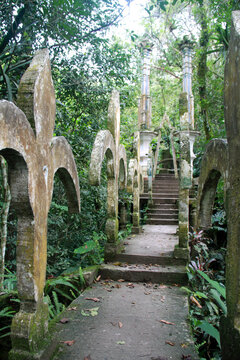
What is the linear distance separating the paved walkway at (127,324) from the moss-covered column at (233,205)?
0.63 metres

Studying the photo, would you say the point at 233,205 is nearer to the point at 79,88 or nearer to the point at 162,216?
the point at 79,88

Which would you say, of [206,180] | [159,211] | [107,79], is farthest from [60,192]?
[159,211]

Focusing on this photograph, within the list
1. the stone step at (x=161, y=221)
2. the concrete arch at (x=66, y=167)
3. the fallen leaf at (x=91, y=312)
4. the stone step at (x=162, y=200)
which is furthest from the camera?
the stone step at (x=162, y=200)

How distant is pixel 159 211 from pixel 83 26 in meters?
6.57

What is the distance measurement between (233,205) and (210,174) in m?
1.08

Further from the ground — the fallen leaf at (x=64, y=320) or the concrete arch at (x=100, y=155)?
the concrete arch at (x=100, y=155)

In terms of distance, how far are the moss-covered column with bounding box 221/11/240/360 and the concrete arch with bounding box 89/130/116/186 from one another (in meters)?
2.05

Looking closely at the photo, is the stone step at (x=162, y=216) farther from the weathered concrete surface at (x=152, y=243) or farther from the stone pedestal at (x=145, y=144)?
the stone pedestal at (x=145, y=144)

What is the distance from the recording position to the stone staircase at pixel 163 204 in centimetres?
A: 961

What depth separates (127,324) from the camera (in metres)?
3.09

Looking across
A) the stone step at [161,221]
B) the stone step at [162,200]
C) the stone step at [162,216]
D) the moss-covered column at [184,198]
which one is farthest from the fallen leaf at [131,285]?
the stone step at [162,200]

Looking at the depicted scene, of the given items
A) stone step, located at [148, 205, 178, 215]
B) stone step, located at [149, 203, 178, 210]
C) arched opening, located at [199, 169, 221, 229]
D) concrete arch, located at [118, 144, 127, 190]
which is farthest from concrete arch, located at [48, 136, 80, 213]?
stone step, located at [149, 203, 178, 210]

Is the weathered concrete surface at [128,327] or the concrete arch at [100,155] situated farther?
the concrete arch at [100,155]

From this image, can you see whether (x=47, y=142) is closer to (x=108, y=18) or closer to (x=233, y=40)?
(x=233, y=40)
